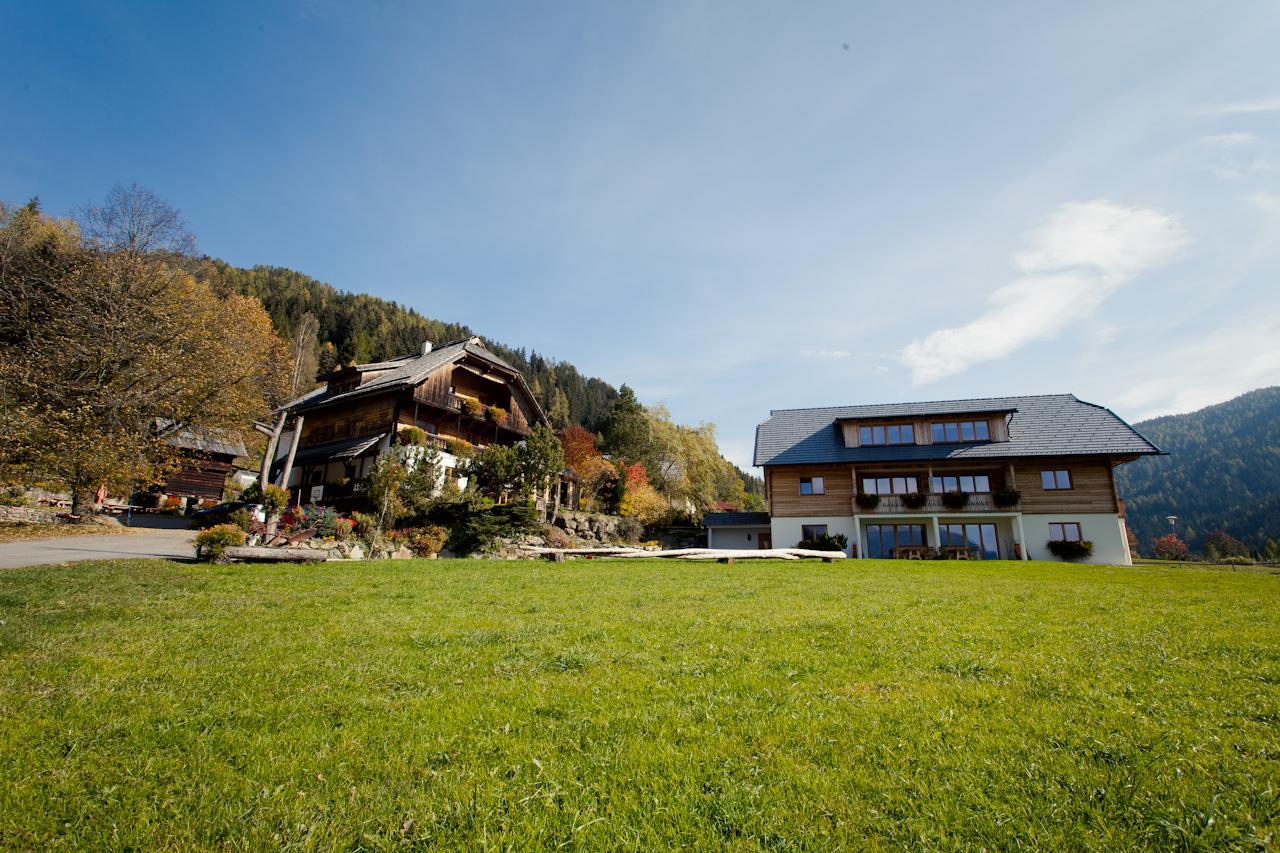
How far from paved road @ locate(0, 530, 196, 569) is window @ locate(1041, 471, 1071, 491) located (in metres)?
38.4

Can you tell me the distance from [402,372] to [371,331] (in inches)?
2058

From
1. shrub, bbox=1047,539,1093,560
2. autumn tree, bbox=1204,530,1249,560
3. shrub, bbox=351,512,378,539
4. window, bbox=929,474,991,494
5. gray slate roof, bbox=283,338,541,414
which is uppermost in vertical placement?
gray slate roof, bbox=283,338,541,414

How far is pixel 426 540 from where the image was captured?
2148cm

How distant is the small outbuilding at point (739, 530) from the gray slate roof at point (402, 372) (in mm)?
15462

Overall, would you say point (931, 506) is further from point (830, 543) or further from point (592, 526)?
point (592, 526)

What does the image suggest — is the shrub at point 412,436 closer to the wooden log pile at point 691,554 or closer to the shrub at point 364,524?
the shrub at point 364,524

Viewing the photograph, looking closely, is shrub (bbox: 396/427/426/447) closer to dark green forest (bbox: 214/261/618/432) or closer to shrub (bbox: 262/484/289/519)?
shrub (bbox: 262/484/289/519)

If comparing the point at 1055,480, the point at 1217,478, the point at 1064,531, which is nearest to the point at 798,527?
the point at 1064,531

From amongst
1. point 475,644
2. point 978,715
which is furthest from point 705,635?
point 978,715

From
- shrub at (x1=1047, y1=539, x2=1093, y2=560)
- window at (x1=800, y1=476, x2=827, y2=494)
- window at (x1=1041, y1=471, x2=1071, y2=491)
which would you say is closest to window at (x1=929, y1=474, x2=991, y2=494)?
window at (x1=1041, y1=471, x2=1071, y2=491)

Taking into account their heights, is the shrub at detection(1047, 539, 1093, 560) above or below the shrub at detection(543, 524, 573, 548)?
below

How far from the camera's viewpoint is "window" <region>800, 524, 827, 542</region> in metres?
32.5

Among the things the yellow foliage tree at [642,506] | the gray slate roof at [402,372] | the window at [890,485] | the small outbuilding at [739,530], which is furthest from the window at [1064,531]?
the gray slate roof at [402,372]

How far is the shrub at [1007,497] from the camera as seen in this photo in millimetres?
30094
